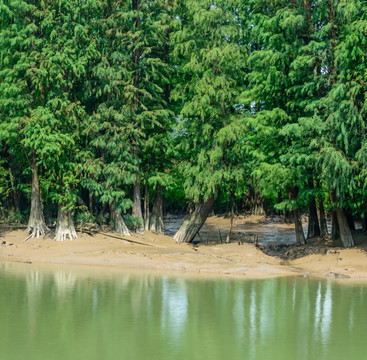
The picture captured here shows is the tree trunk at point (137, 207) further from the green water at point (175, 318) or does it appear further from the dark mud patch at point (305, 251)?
the green water at point (175, 318)

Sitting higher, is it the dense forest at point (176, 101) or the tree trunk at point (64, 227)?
the dense forest at point (176, 101)

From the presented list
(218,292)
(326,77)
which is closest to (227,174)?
(326,77)

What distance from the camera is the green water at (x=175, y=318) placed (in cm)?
1230

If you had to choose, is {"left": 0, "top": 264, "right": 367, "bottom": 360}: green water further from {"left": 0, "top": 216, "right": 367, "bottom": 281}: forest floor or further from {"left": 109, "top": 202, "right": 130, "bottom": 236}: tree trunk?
{"left": 109, "top": 202, "right": 130, "bottom": 236}: tree trunk

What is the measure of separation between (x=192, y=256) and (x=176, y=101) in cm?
1214

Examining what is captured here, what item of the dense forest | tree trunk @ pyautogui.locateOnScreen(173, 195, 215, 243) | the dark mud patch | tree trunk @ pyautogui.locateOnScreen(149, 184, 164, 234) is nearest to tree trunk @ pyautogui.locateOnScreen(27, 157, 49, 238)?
the dense forest

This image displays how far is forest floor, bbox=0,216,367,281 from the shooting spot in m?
25.1

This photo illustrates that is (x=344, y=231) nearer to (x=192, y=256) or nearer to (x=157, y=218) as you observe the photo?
(x=192, y=256)

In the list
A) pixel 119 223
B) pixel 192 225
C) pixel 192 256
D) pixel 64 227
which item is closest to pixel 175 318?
pixel 192 256

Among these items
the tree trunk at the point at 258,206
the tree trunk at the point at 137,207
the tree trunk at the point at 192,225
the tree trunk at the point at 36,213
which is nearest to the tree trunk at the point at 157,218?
the tree trunk at the point at 137,207

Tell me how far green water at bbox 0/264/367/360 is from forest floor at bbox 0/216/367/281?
2.69 meters

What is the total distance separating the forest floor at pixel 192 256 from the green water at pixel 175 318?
2695 mm

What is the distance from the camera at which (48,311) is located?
16.2 m

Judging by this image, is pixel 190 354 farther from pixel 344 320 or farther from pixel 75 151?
pixel 75 151
